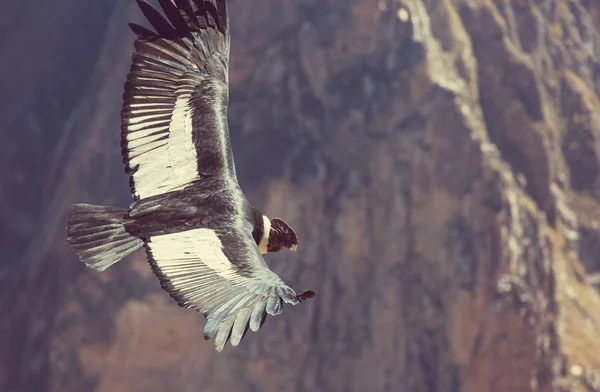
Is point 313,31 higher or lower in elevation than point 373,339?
higher

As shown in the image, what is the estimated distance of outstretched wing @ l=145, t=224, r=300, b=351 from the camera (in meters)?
3.95

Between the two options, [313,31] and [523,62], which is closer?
[313,31]

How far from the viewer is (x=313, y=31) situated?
54.2 feet

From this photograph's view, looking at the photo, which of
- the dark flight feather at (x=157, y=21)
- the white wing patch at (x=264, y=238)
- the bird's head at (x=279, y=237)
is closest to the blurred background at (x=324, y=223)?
the bird's head at (x=279, y=237)

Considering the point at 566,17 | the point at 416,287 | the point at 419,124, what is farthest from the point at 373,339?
the point at 566,17

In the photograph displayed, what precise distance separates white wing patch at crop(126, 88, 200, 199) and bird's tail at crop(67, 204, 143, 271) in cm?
24

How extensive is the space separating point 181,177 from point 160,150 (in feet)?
0.58

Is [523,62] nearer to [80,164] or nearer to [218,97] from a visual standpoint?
[80,164]

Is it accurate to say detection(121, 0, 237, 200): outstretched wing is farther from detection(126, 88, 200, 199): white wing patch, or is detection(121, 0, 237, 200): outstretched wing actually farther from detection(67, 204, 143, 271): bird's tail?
detection(67, 204, 143, 271): bird's tail

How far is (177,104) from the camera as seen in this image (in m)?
5.16

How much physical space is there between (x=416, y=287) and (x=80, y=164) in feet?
19.3

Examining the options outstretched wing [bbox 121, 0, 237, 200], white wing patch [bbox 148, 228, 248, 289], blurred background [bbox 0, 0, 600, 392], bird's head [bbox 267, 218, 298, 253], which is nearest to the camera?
white wing patch [bbox 148, 228, 248, 289]

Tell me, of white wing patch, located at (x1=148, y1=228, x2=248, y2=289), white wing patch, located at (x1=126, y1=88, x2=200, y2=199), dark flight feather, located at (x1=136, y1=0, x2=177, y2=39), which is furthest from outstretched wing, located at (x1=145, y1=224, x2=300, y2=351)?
dark flight feather, located at (x1=136, y1=0, x2=177, y2=39)

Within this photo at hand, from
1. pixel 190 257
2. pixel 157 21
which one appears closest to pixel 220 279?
pixel 190 257
